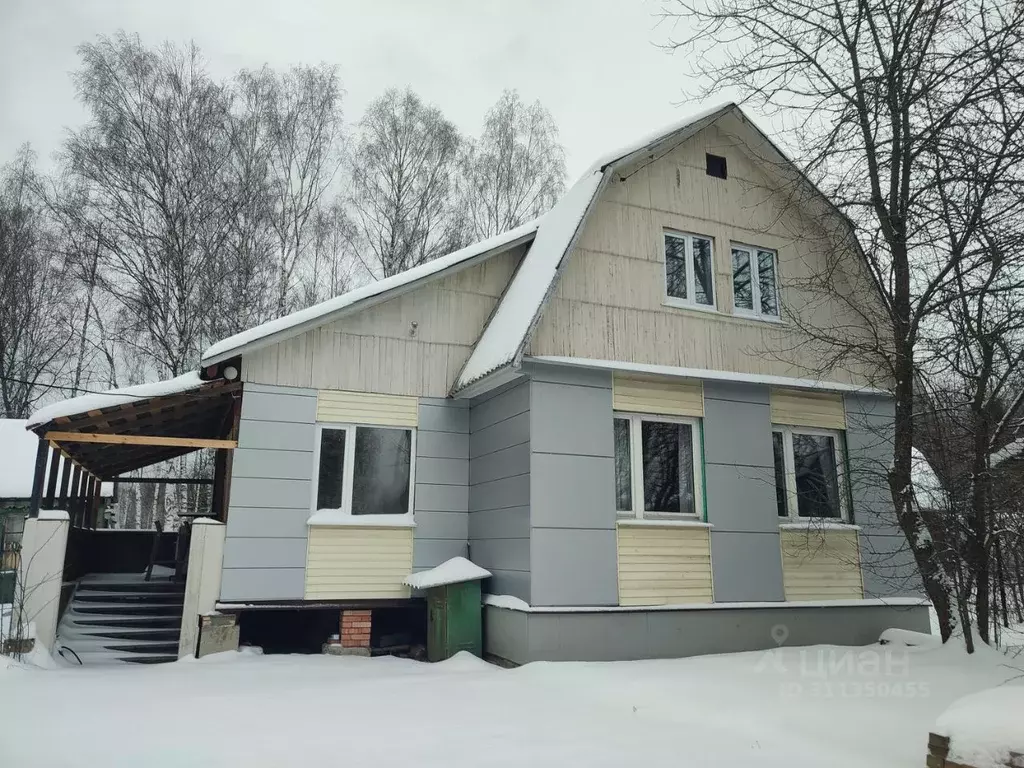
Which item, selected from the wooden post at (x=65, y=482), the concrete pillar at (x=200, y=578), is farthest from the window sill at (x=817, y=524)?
the wooden post at (x=65, y=482)

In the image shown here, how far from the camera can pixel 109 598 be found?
32.1 feet

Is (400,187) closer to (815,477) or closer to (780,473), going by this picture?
(780,473)

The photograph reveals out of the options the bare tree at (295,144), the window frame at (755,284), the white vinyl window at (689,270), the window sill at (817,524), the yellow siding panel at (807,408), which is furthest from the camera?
the bare tree at (295,144)

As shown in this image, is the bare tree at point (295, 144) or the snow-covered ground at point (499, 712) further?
the bare tree at point (295, 144)

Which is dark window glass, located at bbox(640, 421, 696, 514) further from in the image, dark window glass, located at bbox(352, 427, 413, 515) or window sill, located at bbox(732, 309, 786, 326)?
dark window glass, located at bbox(352, 427, 413, 515)

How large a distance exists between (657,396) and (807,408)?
2337mm

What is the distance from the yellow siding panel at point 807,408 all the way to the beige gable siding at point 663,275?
0.88 ft

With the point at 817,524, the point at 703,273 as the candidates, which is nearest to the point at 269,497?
the point at 703,273

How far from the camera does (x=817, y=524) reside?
873cm

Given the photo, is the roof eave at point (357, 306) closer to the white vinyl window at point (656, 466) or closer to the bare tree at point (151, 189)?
the white vinyl window at point (656, 466)

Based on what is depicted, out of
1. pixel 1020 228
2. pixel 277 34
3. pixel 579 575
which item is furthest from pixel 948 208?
pixel 277 34

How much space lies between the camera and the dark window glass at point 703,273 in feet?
29.5

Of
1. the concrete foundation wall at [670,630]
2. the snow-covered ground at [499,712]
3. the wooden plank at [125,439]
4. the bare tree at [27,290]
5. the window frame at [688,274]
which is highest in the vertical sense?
the bare tree at [27,290]

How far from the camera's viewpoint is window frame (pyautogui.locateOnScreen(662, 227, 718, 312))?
8719 millimetres
